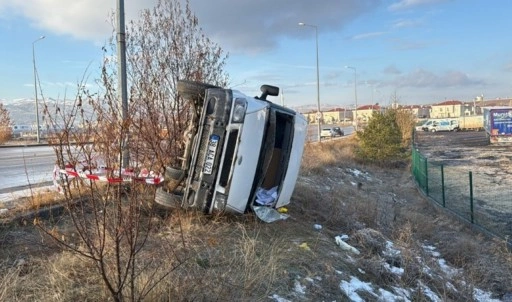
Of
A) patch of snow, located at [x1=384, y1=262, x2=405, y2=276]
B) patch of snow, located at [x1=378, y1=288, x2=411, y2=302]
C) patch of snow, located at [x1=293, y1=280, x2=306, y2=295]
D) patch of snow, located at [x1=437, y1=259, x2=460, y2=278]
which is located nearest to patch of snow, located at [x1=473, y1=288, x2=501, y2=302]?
patch of snow, located at [x1=437, y1=259, x2=460, y2=278]

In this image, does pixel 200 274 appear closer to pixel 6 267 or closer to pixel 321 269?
pixel 321 269

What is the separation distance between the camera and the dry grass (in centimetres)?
375

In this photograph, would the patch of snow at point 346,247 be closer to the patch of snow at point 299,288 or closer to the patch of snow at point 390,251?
the patch of snow at point 390,251

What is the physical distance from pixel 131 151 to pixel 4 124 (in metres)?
37.8

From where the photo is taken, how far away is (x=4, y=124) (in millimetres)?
37812

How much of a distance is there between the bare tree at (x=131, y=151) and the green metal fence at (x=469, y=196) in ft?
23.2

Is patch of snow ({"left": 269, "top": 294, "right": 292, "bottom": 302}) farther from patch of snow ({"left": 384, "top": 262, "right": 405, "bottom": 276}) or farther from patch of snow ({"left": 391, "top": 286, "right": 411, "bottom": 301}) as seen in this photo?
patch of snow ({"left": 384, "top": 262, "right": 405, "bottom": 276})

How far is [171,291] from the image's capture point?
11.7 ft

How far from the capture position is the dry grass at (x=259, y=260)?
3752mm

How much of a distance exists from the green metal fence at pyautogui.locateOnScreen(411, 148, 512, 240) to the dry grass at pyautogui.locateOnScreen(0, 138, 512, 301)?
164 cm

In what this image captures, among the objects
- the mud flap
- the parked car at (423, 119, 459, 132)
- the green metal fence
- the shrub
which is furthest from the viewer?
the parked car at (423, 119, 459, 132)

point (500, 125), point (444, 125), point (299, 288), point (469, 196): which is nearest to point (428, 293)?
point (299, 288)

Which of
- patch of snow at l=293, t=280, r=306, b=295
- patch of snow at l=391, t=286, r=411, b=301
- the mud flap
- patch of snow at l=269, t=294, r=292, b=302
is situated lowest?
patch of snow at l=391, t=286, r=411, b=301

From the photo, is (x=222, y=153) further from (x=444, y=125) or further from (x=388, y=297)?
(x=444, y=125)
